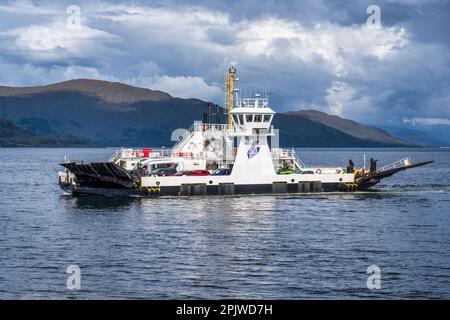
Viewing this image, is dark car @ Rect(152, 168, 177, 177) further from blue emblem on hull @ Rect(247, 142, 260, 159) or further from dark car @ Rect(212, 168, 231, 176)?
blue emblem on hull @ Rect(247, 142, 260, 159)

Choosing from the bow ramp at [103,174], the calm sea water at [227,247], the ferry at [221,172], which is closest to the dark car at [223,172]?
the ferry at [221,172]

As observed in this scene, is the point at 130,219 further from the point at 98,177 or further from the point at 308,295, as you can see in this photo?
the point at 308,295

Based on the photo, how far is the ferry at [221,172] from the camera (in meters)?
64.8

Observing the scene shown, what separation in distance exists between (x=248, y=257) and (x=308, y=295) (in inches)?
320

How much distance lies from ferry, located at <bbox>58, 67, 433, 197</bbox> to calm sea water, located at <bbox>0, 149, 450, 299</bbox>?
167 cm

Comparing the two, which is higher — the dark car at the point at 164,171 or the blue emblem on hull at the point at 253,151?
the blue emblem on hull at the point at 253,151

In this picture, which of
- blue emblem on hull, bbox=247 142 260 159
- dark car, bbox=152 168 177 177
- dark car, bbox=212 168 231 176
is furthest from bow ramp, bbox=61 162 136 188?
blue emblem on hull, bbox=247 142 260 159

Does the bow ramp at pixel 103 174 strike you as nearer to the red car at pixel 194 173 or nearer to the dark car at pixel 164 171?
the dark car at pixel 164 171

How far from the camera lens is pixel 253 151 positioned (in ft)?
217

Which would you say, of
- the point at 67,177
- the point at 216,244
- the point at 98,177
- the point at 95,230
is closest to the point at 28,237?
the point at 95,230

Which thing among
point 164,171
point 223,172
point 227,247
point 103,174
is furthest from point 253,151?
point 227,247

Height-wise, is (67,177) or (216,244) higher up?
(67,177)

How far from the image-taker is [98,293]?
95.2ft

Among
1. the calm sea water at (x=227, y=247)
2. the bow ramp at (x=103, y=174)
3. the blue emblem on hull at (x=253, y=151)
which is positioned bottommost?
the calm sea water at (x=227, y=247)
